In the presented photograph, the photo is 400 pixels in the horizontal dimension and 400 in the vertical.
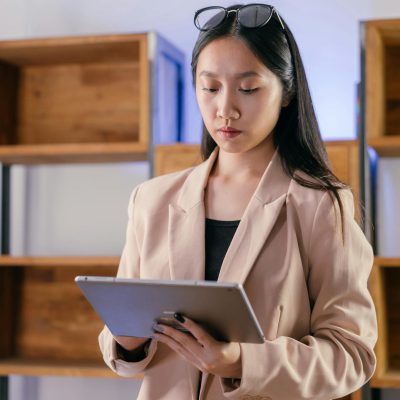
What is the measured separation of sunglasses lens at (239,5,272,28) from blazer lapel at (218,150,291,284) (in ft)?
0.73

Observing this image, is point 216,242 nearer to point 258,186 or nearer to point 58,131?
point 258,186

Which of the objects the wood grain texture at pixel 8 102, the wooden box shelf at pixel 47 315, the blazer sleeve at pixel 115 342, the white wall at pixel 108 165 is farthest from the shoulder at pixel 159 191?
the wood grain texture at pixel 8 102

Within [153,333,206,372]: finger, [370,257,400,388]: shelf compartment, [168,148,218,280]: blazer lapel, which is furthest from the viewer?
[370,257,400,388]: shelf compartment

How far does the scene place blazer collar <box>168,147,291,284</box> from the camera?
1.23 meters

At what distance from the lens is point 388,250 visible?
2670mm

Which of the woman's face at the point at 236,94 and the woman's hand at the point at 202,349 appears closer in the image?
the woman's hand at the point at 202,349

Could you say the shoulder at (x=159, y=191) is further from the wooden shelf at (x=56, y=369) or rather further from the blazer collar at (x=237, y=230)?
the wooden shelf at (x=56, y=369)

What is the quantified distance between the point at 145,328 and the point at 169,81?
1.62m

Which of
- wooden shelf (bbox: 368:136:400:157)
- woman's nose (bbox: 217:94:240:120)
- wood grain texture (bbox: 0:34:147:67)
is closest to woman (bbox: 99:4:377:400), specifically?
woman's nose (bbox: 217:94:240:120)

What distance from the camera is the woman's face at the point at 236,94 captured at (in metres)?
1.25

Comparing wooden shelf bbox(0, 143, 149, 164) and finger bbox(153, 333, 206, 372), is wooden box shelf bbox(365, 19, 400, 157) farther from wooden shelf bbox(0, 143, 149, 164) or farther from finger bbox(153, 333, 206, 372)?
finger bbox(153, 333, 206, 372)

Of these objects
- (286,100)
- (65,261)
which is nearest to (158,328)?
(286,100)

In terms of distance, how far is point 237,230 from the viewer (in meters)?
1.25

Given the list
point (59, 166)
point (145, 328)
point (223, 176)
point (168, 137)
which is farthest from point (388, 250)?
point (145, 328)
